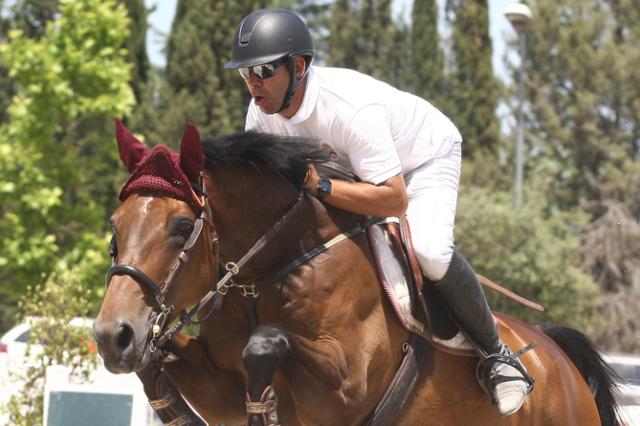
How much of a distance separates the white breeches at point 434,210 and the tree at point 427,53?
29671mm

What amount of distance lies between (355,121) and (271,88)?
16.8 inches

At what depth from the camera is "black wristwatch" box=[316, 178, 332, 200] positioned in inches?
192

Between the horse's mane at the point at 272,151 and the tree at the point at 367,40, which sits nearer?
the horse's mane at the point at 272,151

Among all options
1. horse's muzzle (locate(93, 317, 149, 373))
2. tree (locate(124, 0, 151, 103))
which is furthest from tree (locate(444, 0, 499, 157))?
horse's muzzle (locate(93, 317, 149, 373))

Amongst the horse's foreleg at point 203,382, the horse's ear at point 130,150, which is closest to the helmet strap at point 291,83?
the horse's ear at point 130,150

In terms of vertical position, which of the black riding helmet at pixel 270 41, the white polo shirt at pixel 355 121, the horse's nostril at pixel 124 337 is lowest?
the horse's nostril at pixel 124 337

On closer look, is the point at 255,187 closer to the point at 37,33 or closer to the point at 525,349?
the point at 525,349

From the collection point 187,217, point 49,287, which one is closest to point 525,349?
point 187,217

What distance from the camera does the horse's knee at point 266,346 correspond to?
14.4ft

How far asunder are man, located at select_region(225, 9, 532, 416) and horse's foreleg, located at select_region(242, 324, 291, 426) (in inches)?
32.7

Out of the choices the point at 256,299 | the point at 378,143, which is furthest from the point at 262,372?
the point at 378,143

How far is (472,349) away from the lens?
551 cm

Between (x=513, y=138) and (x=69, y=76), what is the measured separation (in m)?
22.8

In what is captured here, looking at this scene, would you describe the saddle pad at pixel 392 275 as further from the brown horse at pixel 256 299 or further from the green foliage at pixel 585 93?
the green foliage at pixel 585 93
